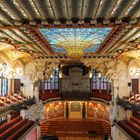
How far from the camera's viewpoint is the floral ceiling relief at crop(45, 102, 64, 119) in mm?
29306

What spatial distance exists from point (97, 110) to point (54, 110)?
5.41 meters

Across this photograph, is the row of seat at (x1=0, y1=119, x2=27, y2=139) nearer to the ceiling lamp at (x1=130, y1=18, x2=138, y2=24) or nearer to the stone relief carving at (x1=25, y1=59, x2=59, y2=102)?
the stone relief carving at (x1=25, y1=59, x2=59, y2=102)

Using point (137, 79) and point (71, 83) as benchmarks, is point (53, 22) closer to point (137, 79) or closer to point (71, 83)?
point (137, 79)

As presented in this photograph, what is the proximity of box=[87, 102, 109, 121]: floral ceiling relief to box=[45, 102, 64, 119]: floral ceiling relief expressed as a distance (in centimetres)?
350

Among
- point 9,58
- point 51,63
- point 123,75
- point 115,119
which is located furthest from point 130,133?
point 9,58

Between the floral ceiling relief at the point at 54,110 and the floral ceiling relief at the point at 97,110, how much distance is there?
3497 mm

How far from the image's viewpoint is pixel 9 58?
770 inches

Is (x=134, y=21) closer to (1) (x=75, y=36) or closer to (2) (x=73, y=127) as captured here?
(1) (x=75, y=36)

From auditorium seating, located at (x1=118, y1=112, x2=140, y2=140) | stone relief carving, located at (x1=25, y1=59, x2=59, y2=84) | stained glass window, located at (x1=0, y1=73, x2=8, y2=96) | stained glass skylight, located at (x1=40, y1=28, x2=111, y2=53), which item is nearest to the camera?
stained glass skylight, located at (x1=40, y1=28, x2=111, y2=53)

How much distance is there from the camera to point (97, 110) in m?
29.9

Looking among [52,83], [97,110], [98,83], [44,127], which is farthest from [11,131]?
[98,83]

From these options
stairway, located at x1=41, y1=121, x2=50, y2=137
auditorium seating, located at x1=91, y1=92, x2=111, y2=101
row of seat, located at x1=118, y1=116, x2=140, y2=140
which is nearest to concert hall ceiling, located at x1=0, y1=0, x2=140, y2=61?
row of seat, located at x1=118, y1=116, x2=140, y2=140

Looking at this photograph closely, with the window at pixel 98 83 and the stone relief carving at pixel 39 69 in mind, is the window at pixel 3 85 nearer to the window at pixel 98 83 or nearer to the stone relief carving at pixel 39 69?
the stone relief carving at pixel 39 69

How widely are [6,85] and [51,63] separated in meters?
4.48
